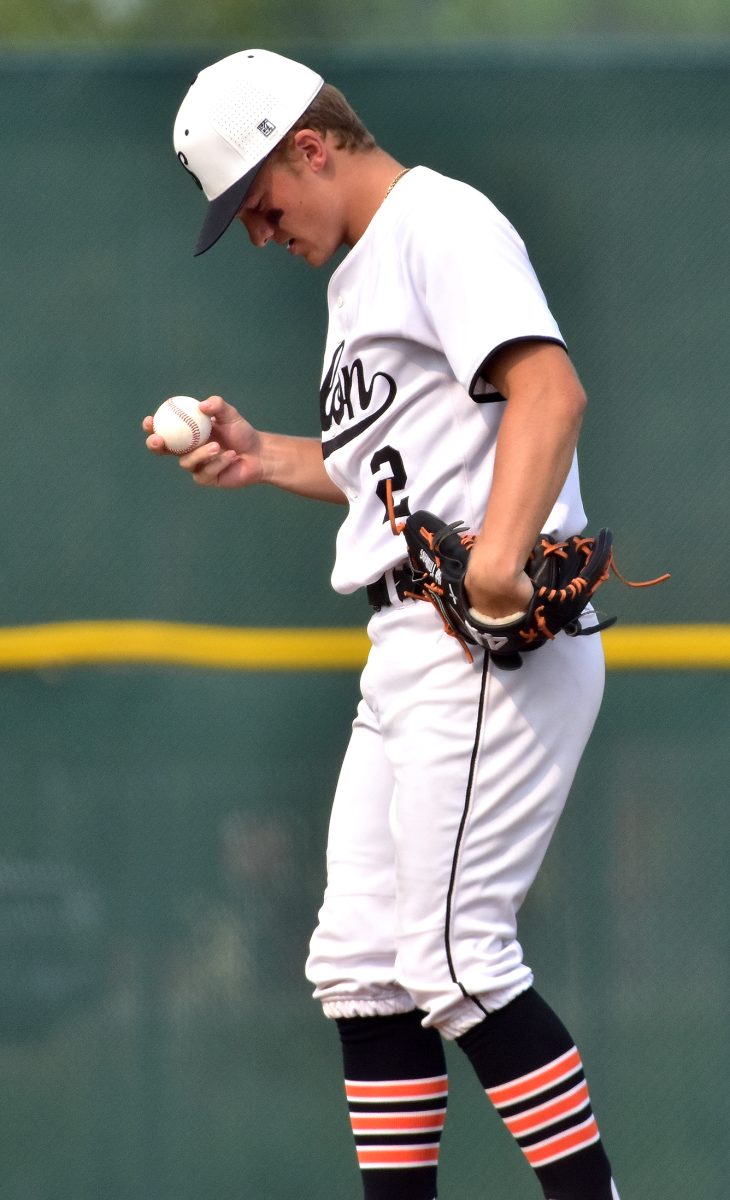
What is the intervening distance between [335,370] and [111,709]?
876 mm

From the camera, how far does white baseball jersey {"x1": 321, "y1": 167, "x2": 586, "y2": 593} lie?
1983mm

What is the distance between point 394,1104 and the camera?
2168 mm

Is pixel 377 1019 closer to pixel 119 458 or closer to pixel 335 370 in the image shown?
pixel 335 370

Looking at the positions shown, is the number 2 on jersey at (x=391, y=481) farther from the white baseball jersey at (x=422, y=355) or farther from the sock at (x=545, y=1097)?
the sock at (x=545, y=1097)

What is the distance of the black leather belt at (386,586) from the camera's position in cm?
214

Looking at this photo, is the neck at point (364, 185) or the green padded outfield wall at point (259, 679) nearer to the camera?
the neck at point (364, 185)

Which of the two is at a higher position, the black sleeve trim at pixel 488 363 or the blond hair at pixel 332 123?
the blond hair at pixel 332 123

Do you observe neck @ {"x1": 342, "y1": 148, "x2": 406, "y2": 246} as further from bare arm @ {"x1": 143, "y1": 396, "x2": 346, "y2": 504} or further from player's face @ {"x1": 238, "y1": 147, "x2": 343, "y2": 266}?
bare arm @ {"x1": 143, "y1": 396, "x2": 346, "y2": 504}

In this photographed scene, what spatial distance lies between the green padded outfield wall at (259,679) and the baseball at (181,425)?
1.41 ft

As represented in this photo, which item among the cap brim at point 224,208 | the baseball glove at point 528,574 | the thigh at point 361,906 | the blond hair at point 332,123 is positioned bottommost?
the thigh at point 361,906

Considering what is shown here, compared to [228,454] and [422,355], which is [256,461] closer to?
[228,454]

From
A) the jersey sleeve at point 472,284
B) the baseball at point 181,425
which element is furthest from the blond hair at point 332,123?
the baseball at point 181,425

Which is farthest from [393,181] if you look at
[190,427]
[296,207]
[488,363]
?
[190,427]

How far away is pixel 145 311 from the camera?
2.81 metres
